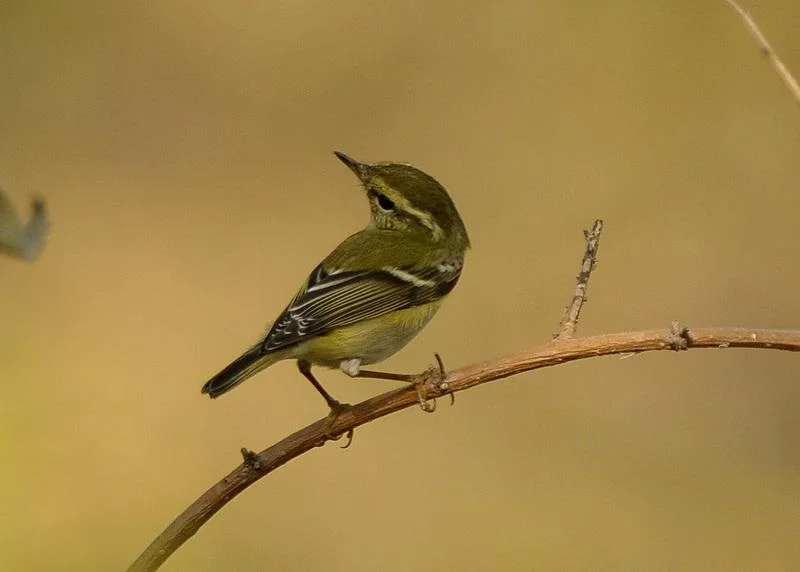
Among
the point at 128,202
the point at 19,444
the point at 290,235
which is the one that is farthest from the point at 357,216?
the point at 19,444

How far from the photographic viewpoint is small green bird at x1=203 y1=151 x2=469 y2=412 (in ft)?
9.18

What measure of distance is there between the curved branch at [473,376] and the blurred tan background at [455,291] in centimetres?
293

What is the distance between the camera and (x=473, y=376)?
2025mm

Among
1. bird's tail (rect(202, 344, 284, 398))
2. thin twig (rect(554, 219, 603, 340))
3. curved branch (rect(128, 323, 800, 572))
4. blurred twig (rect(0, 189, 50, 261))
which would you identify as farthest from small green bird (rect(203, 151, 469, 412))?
blurred twig (rect(0, 189, 50, 261))

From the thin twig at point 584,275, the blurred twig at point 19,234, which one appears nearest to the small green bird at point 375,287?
the thin twig at point 584,275

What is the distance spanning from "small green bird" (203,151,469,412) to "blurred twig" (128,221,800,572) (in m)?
0.43

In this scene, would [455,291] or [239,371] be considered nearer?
[239,371]

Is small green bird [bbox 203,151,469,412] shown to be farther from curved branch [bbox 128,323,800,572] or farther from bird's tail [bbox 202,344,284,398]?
curved branch [bbox 128,323,800,572]

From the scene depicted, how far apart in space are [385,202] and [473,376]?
1373 millimetres

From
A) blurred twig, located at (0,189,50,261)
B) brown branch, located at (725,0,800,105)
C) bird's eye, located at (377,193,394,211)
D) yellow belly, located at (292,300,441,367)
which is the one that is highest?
bird's eye, located at (377,193,394,211)

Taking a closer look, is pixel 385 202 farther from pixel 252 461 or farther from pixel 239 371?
pixel 252 461

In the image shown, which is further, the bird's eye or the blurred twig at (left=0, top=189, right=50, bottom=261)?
the bird's eye

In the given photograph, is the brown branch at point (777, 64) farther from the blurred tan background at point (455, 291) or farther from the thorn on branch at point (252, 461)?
the blurred tan background at point (455, 291)

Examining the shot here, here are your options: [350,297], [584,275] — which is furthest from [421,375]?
[350,297]
